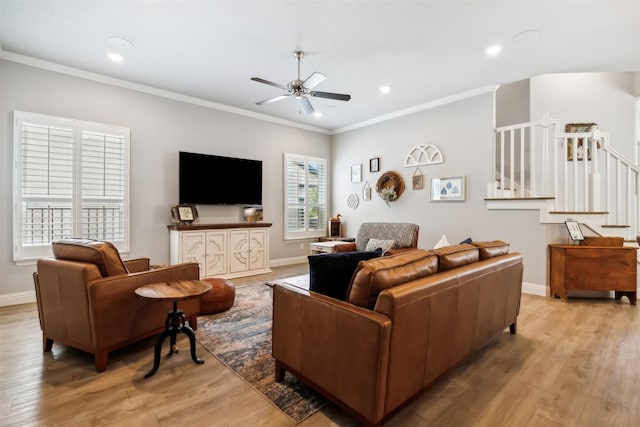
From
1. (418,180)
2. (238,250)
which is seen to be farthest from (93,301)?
(418,180)

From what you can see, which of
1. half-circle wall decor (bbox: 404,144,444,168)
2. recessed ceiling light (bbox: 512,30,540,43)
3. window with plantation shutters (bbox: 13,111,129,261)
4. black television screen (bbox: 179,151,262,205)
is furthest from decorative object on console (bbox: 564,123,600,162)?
window with plantation shutters (bbox: 13,111,129,261)

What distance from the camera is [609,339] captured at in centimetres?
262

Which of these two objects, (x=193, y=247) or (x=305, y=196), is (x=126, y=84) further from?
(x=305, y=196)

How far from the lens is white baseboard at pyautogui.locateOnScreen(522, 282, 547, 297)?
3.91 metres

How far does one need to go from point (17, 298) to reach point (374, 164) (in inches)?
220

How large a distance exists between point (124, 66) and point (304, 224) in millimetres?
3953

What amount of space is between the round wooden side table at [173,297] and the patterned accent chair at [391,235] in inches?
107

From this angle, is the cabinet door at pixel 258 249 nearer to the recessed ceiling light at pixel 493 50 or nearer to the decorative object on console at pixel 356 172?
the decorative object on console at pixel 356 172

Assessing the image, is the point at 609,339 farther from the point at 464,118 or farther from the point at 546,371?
the point at 464,118

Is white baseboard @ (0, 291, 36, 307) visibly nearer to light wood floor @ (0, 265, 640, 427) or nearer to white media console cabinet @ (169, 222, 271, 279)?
light wood floor @ (0, 265, 640, 427)

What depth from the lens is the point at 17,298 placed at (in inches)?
140

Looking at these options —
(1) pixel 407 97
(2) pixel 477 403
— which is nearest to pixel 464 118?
(1) pixel 407 97

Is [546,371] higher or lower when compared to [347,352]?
lower

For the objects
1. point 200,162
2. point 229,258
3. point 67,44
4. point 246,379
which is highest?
point 67,44
